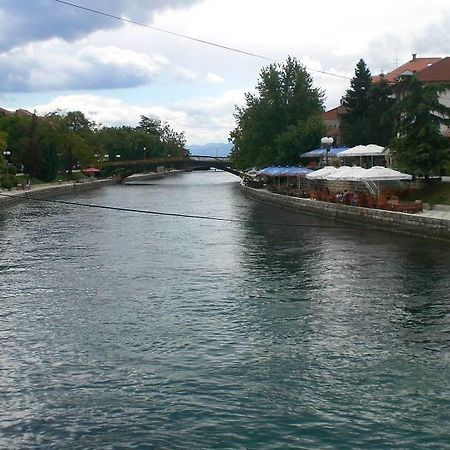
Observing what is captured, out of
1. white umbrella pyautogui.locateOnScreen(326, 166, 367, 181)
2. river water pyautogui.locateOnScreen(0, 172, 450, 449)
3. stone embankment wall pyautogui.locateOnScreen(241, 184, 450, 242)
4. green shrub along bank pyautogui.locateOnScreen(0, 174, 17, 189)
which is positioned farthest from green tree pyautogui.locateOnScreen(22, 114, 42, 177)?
river water pyautogui.locateOnScreen(0, 172, 450, 449)

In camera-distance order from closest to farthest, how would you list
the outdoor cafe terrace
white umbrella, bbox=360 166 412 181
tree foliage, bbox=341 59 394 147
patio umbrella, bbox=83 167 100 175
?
the outdoor cafe terrace, white umbrella, bbox=360 166 412 181, tree foliage, bbox=341 59 394 147, patio umbrella, bbox=83 167 100 175

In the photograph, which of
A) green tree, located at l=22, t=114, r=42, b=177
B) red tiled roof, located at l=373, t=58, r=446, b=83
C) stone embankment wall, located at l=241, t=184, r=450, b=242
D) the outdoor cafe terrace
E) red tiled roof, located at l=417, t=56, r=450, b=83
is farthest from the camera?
red tiled roof, located at l=373, t=58, r=446, b=83

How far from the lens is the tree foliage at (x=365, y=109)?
2247 inches

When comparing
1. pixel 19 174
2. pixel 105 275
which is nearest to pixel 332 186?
pixel 105 275

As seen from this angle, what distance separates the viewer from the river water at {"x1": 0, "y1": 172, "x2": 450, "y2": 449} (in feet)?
28.8

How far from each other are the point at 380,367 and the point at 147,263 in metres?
11.8

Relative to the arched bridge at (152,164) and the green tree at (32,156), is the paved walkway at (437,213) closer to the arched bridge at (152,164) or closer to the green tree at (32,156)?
the green tree at (32,156)

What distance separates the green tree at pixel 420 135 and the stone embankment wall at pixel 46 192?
75.3ft

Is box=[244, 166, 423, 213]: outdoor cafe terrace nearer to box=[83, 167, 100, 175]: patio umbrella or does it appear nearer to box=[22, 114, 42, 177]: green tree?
box=[22, 114, 42, 177]: green tree

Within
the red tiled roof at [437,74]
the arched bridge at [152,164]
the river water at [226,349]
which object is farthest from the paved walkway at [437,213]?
the arched bridge at [152,164]

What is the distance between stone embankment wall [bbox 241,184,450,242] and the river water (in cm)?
165

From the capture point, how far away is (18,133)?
80.2 metres

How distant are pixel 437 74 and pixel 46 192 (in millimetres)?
36111

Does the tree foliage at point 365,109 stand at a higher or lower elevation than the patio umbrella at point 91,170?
higher
